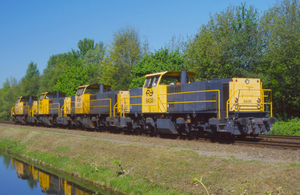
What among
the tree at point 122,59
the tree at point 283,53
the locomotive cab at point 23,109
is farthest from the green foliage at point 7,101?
the tree at point 283,53

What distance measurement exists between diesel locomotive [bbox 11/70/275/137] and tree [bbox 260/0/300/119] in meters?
5.78

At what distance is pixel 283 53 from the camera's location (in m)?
23.0

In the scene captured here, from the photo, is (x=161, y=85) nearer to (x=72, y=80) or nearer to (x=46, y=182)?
(x=46, y=182)

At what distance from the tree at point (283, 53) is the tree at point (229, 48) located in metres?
1.15

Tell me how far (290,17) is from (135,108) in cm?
1469

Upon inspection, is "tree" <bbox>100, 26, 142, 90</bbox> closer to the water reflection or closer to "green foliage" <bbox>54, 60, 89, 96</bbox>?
"green foliage" <bbox>54, 60, 89, 96</bbox>

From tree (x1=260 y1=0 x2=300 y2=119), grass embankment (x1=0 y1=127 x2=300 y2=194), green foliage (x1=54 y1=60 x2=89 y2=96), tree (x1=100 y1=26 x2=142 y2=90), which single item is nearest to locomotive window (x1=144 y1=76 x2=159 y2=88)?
grass embankment (x1=0 y1=127 x2=300 y2=194)

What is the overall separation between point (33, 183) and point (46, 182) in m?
0.64

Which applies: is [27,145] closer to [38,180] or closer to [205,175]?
[38,180]

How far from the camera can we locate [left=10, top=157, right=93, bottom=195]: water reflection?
37.4ft

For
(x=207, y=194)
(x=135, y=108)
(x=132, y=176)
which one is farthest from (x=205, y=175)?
(x=135, y=108)

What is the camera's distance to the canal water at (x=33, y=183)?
11.5 meters

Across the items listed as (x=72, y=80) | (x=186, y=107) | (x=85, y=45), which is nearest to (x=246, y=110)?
(x=186, y=107)

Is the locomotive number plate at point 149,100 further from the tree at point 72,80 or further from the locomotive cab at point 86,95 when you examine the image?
the tree at point 72,80
